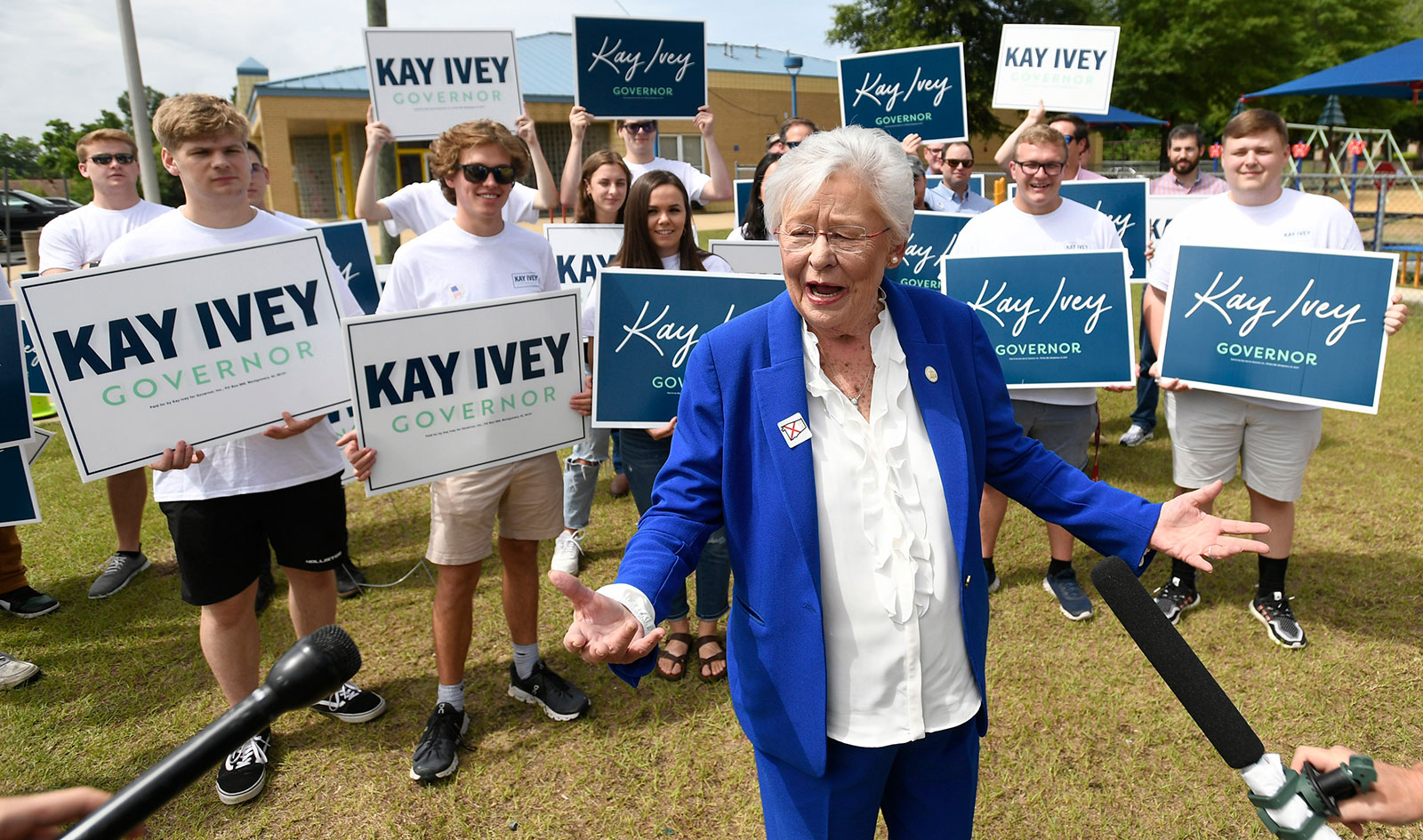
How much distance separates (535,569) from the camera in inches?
148

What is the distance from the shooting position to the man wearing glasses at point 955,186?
6.64 metres

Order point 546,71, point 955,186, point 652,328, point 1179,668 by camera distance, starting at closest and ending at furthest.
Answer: point 1179,668 < point 652,328 < point 955,186 < point 546,71

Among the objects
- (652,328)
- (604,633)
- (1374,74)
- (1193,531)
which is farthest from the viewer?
(1374,74)

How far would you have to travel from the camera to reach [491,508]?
3486mm

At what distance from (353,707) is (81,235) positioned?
12.2 feet

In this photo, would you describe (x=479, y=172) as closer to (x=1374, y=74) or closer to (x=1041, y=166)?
(x=1041, y=166)

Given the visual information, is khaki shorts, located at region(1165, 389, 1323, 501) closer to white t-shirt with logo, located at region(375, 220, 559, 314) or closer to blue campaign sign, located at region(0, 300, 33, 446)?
white t-shirt with logo, located at region(375, 220, 559, 314)

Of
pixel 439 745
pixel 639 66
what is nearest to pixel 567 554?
pixel 439 745

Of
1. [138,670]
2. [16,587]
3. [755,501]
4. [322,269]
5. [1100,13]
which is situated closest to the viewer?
[755,501]

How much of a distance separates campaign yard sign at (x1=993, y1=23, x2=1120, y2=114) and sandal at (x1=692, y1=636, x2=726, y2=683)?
17.8 feet

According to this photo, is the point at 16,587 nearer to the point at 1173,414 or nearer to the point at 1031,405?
the point at 1031,405

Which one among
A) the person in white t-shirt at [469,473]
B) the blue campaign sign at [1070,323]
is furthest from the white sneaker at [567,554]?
the blue campaign sign at [1070,323]

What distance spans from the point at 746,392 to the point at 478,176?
6.69 feet

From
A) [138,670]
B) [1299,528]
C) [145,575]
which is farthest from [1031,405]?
[145,575]
